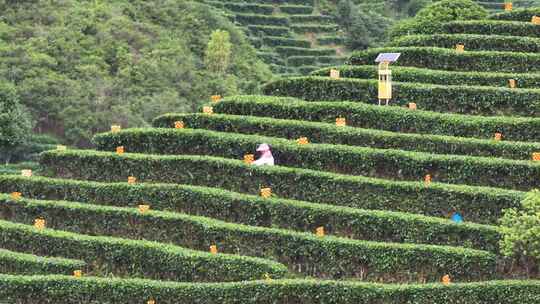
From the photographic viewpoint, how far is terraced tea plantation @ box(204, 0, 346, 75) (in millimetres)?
73438

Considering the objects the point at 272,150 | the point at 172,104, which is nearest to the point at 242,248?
the point at 272,150

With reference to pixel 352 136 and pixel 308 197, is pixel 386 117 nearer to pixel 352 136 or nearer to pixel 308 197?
pixel 352 136

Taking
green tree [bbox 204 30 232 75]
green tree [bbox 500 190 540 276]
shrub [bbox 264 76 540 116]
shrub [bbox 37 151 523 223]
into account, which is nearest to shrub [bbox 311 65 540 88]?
shrub [bbox 264 76 540 116]

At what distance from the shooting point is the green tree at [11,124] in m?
55.8

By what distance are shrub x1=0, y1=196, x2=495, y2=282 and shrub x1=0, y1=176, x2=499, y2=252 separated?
2.27ft

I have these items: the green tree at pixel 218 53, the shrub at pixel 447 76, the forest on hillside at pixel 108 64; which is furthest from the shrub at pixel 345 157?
the green tree at pixel 218 53

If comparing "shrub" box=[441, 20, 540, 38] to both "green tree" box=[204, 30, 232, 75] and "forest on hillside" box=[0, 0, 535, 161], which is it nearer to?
"forest on hillside" box=[0, 0, 535, 161]

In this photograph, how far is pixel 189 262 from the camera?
34938 millimetres

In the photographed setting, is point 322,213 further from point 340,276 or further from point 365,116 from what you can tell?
point 365,116

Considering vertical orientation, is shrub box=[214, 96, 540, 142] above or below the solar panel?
below

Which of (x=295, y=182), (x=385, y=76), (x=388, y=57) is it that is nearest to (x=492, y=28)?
(x=388, y=57)

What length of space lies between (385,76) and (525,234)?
408 inches

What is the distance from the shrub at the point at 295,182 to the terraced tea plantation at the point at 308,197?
4 centimetres

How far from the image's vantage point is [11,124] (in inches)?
2195
